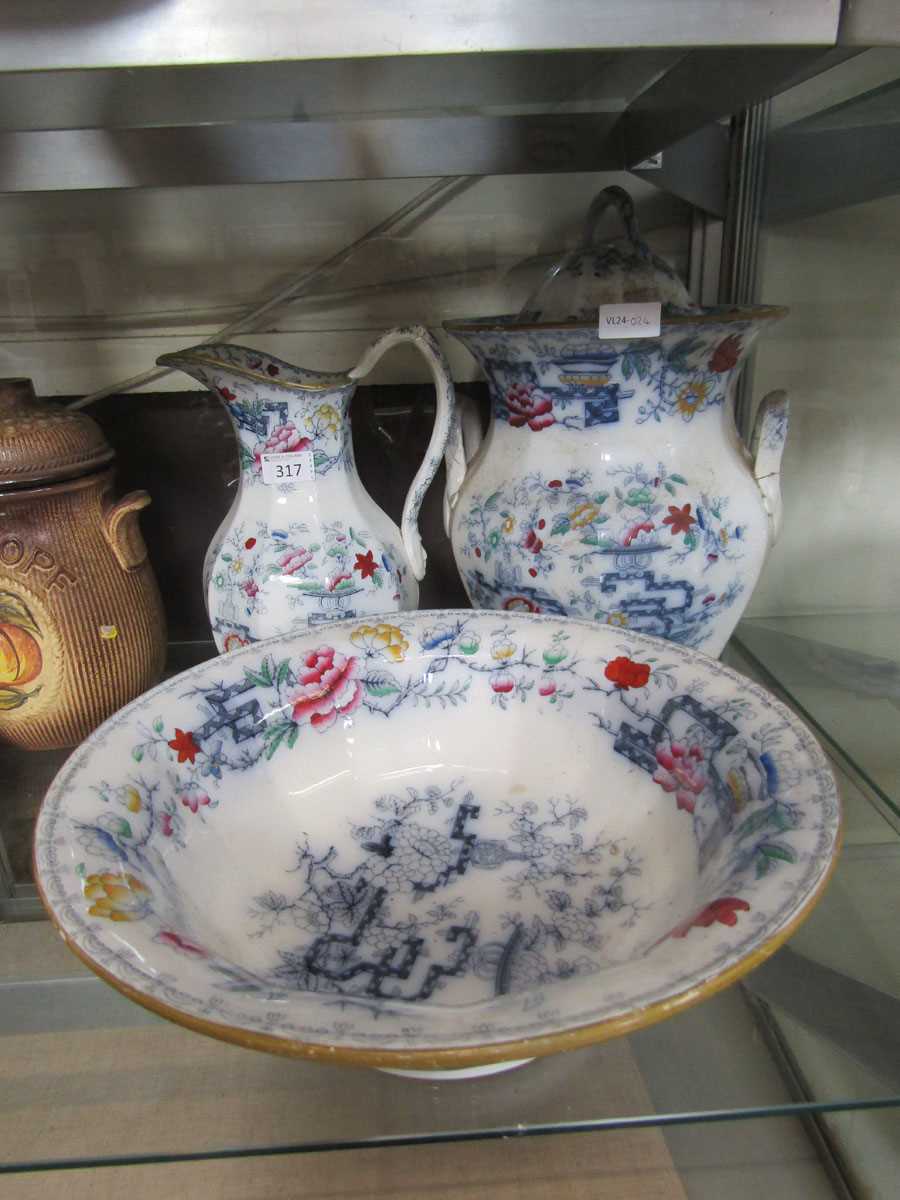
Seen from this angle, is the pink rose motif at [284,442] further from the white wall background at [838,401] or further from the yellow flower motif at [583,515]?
the white wall background at [838,401]

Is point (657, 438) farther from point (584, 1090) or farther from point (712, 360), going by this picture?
point (584, 1090)

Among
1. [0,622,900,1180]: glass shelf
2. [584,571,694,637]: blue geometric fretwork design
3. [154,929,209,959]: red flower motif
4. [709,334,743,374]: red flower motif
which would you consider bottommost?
[0,622,900,1180]: glass shelf

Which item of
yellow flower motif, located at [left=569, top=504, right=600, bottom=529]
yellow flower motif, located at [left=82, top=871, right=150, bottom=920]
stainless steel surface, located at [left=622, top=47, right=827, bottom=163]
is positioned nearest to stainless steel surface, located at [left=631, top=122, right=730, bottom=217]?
stainless steel surface, located at [left=622, top=47, right=827, bottom=163]

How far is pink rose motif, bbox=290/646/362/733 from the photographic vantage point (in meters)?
0.37

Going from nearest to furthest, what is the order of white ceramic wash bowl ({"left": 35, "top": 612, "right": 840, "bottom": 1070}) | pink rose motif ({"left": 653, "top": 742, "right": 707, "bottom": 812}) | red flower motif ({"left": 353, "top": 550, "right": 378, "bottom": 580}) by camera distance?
white ceramic wash bowl ({"left": 35, "top": 612, "right": 840, "bottom": 1070})
pink rose motif ({"left": 653, "top": 742, "right": 707, "bottom": 812})
red flower motif ({"left": 353, "top": 550, "right": 378, "bottom": 580})

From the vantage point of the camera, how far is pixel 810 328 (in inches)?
20.0

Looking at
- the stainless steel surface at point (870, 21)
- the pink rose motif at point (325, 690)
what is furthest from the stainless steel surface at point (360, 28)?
the pink rose motif at point (325, 690)

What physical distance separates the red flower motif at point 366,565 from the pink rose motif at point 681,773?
0.53 feet

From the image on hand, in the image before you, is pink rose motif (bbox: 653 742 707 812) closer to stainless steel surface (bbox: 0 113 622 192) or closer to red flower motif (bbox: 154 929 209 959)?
red flower motif (bbox: 154 929 209 959)

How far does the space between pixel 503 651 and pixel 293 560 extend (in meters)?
0.11

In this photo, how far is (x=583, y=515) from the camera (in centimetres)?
38

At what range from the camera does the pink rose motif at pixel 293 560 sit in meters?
0.40

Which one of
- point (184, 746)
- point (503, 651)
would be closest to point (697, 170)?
point (503, 651)

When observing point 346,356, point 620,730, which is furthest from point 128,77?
point 620,730
